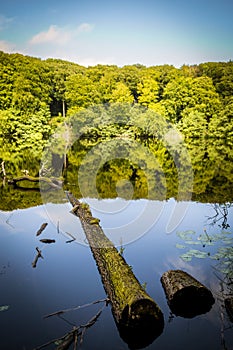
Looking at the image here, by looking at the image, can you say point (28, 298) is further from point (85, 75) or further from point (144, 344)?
point (85, 75)

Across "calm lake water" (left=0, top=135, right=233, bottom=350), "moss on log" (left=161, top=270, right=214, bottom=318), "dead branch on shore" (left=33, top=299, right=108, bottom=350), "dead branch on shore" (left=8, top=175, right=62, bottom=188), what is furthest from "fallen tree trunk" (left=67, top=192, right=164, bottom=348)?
"dead branch on shore" (left=8, top=175, right=62, bottom=188)

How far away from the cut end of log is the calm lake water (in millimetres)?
116

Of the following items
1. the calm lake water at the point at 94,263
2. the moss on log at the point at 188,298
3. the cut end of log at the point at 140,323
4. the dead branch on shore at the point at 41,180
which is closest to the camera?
the cut end of log at the point at 140,323

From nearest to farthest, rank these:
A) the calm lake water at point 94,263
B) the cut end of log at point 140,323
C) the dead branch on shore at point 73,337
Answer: the dead branch on shore at point 73,337 < the cut end of log at point 140,323 < the calm lake water at point 94,263

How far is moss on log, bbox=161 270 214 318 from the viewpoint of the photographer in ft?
20.1

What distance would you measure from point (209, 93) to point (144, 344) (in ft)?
157

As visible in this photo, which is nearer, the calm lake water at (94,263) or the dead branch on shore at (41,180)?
the calm lake water at (94,263)

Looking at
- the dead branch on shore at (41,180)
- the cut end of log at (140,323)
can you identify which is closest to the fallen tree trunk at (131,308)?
the cut end of log at (140,323)

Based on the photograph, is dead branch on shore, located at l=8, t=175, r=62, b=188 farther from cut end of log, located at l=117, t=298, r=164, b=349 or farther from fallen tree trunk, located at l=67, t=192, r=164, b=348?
cut end of log, located at l=117, t=298, r=164, b=349

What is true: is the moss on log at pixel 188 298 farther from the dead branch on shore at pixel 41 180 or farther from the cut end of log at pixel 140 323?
the dead branch on shore at pixel 41 180

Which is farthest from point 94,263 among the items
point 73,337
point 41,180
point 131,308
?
point 41,180

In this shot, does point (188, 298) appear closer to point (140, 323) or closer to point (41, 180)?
point (140, 323)

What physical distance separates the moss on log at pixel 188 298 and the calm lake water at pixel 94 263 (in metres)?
0.15

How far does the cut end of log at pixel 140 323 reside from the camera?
5395mm
